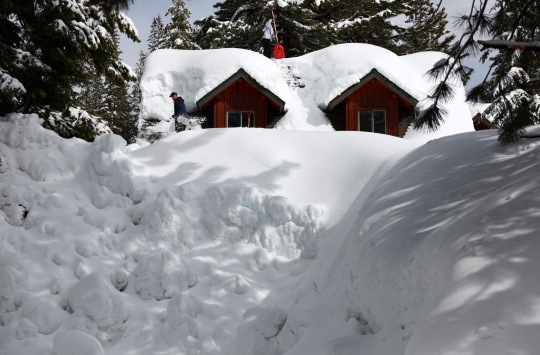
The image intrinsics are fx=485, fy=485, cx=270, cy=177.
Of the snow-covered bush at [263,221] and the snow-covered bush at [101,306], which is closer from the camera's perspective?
the snow-covered bush at [101,306]

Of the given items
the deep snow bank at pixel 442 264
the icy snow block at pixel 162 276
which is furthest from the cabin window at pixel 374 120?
the icy snow block at pixel 162 276

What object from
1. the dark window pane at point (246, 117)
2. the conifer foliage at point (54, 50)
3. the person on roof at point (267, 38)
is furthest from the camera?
Answer: the person on roof at point (267, 38)

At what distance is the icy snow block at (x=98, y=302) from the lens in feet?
18.7

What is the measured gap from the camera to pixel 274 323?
5023 millimetres

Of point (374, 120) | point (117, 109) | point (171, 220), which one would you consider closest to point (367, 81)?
point (374, 120)

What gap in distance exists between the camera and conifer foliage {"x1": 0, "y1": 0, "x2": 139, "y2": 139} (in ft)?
28.3

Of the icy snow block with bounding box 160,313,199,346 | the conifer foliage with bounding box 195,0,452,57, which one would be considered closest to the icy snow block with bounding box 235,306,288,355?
the icy snow block with bounding box 160,313,199,346

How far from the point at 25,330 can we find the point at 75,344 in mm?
844

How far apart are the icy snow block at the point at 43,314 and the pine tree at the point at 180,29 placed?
22.1 metres

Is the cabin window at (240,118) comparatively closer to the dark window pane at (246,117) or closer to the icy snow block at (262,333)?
the dark window pane at (246,117)

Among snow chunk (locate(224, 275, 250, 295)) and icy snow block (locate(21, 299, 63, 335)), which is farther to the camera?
snow chunk (locate(224, 275, 250, 295))

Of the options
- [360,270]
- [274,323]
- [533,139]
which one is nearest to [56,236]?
[274,323]

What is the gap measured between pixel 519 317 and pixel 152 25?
38452 millimetres

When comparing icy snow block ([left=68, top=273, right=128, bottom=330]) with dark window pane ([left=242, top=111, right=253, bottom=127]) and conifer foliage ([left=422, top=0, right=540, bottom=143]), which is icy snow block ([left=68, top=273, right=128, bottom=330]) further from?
dark window pane ([left=242, top=111, right=253, bottom=127])
